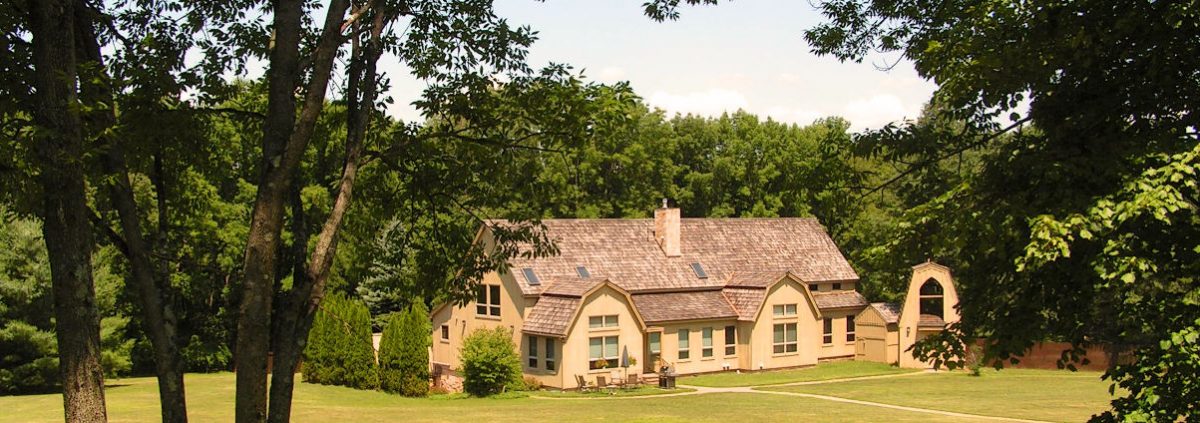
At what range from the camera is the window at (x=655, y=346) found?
4291cm

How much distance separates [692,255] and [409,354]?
14513 millimetres

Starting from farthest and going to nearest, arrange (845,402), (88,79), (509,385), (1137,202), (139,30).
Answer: (509,385)
(845,402)
(139,30)
(88,79)
(1137,202)

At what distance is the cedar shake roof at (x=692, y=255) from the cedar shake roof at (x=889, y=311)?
234 cm

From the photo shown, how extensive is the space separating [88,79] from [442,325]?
118ft

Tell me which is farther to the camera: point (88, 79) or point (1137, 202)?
point (88, 79)

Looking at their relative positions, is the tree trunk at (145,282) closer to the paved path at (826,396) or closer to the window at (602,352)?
the paved path at (826,396)

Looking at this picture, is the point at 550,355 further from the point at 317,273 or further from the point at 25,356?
the point at 317,273

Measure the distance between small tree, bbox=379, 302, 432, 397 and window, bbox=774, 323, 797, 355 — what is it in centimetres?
1538

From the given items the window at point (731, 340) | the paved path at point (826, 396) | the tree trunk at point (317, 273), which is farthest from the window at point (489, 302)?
the tree trunk at point (317, 273)

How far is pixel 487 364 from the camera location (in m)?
38.0

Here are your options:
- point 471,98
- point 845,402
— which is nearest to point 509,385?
point 845,402

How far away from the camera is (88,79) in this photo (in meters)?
11.5

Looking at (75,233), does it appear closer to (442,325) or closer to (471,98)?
(471,98)

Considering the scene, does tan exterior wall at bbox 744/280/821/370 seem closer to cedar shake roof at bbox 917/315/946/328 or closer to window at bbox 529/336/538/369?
cedar shake roof at bbox 917/315/946/328
